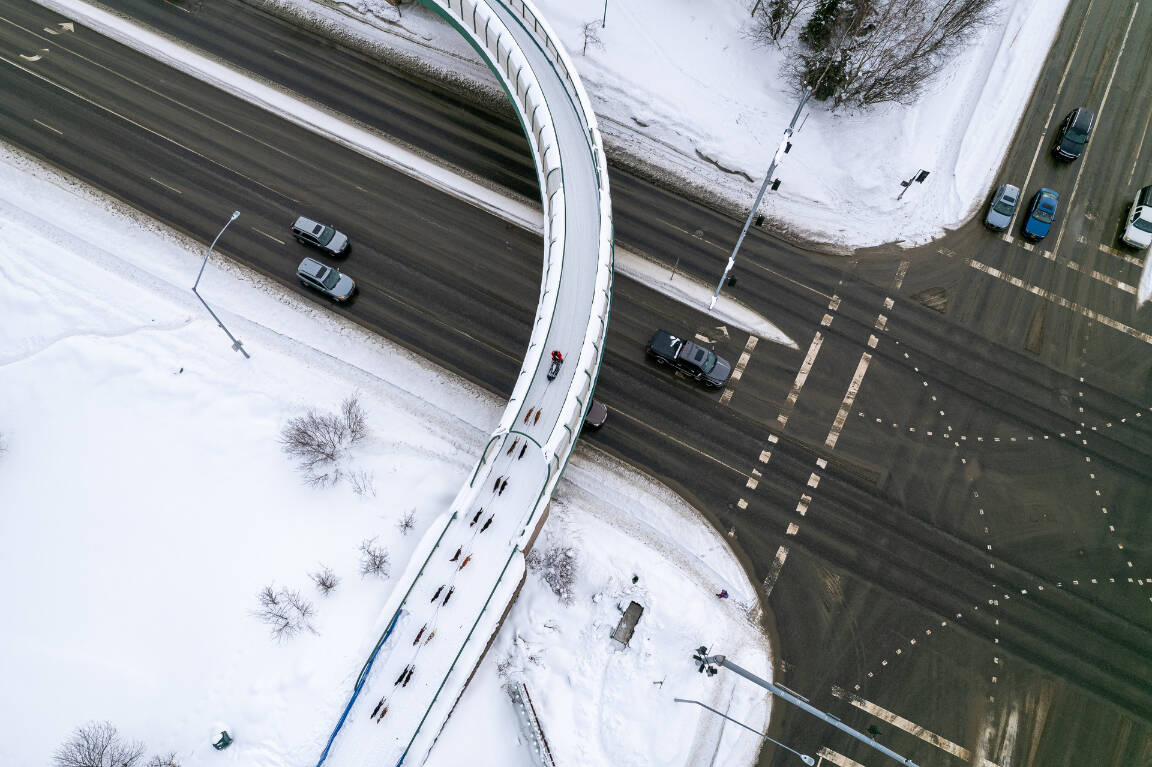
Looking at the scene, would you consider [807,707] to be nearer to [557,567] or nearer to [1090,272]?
[557,567]

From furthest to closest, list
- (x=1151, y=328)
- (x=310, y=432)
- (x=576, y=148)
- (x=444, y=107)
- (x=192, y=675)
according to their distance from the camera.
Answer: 1. (x=444, y=107)
2. (x=1151, y=328)
3. (x=576, y=148)
4. (x=310, y=432)
5. (x=192, y=675)

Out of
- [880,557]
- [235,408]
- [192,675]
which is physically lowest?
[192,675]

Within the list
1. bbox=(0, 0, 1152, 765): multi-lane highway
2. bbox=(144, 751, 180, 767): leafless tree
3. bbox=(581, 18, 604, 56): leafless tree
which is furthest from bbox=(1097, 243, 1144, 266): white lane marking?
bbox=(144, 751, 180, 767): leafless tree

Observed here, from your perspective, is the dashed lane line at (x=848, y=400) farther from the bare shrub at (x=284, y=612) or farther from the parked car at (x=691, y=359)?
the bare shrub at (x=284, y=612)

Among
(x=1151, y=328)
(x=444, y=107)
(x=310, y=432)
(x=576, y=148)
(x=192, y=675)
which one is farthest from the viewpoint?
(x=444, y=107)

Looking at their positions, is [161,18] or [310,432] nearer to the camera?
[310,432]

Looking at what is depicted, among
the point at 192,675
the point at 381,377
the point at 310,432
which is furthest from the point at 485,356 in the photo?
the point at 192,675

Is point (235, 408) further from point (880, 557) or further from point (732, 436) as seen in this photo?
point (880, 557)

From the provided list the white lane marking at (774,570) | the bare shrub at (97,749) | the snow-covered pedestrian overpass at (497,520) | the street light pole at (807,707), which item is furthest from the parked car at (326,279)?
the white lane marking at (774,570)
